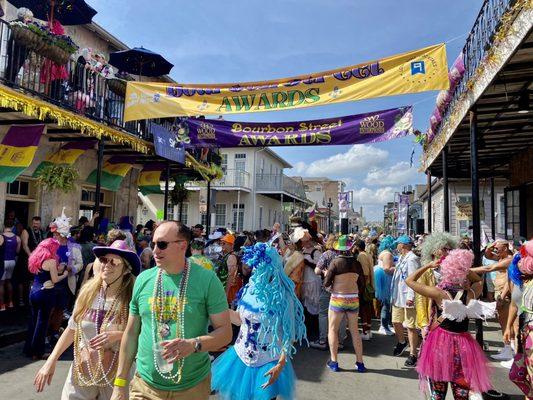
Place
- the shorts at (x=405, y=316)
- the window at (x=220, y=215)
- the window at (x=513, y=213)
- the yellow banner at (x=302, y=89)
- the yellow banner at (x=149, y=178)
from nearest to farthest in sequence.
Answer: the shorts at (x=405, y=316)
the yellow banner at (x=302, y=89)
the window at (x=513, y=213)
the yellow banner at (x=149, y=178)
the window at (x=220, y=215)

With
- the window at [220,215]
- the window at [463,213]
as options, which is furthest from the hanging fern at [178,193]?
the window at [220,215]

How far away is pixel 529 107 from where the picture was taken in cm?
631

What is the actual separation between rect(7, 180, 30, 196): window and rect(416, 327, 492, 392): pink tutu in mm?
9578

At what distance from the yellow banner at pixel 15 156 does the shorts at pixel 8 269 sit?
195cm

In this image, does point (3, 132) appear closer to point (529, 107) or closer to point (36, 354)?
point (36, 354)

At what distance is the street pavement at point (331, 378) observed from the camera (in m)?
4.64

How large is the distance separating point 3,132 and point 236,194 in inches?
819

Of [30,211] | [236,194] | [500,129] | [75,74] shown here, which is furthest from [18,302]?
[236,194]

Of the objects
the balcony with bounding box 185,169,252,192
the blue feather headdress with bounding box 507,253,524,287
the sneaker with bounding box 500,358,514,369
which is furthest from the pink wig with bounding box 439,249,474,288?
the balcony with bounding box 185,169,252,192

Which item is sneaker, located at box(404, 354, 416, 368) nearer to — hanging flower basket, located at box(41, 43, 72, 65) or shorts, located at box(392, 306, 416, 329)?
shorts, located at box(392, 306, 416, 329)

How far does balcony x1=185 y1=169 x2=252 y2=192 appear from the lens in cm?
2752

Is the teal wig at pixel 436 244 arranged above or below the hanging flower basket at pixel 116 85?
below

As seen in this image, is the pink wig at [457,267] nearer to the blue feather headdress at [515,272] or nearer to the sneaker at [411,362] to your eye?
the blue feather headdress at [515,272]

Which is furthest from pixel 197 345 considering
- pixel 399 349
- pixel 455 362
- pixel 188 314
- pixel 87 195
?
pixel 87 195
